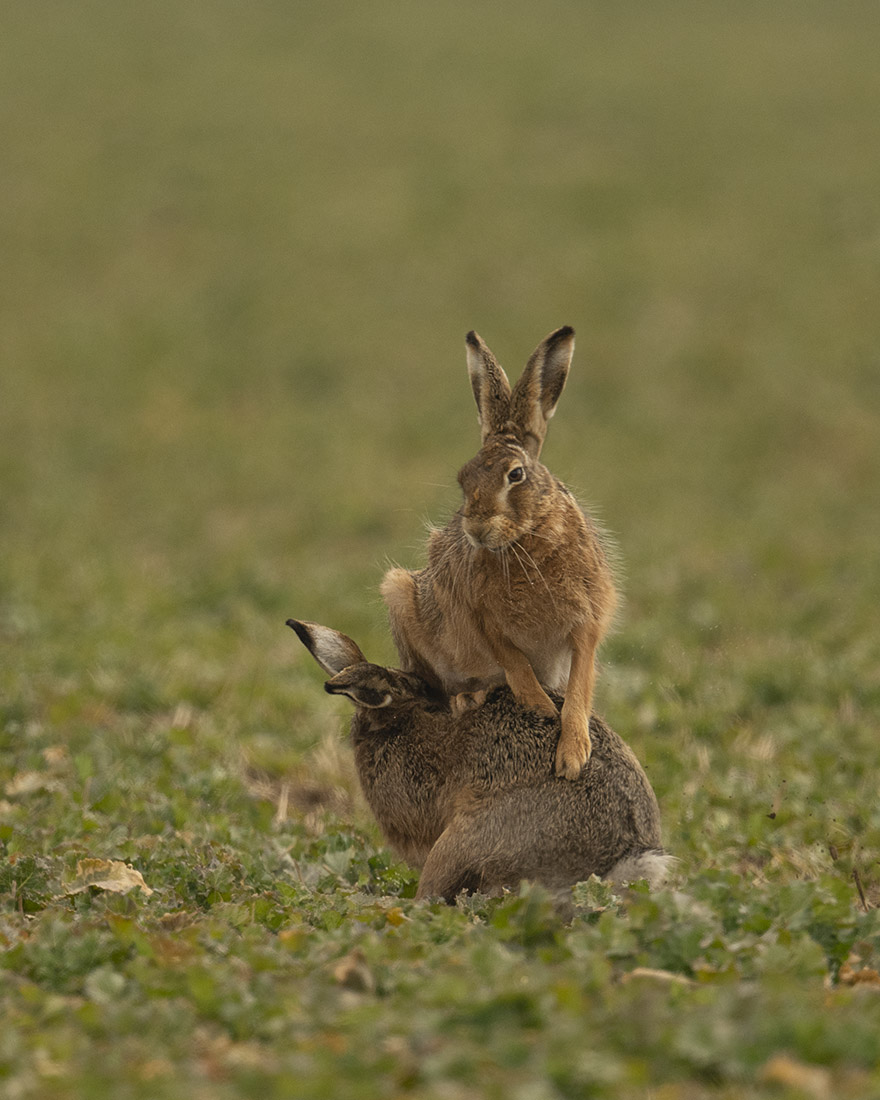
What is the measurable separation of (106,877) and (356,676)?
132cm

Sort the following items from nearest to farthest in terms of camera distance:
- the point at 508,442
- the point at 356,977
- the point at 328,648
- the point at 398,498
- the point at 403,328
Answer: the point at 356,977, the point at 508,442, the point at 328,648, the point at 398,498, the point at 403,328

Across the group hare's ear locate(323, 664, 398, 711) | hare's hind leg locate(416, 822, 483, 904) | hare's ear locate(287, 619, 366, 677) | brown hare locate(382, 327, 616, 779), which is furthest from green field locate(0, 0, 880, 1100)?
brown hare locate(382, 327, 616, 779)

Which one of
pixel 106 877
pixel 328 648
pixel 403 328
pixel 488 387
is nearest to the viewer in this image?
pixel 106 877

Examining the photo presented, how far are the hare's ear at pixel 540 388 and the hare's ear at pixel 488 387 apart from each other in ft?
0.15

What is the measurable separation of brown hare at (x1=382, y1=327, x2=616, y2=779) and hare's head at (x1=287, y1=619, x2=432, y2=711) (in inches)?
10.3

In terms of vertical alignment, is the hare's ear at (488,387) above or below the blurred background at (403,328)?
below

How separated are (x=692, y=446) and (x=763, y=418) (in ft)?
4.78

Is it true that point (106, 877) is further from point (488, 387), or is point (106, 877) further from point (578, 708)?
point (488, 387)

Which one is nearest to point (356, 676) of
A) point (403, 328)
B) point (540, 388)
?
point (540, 388)

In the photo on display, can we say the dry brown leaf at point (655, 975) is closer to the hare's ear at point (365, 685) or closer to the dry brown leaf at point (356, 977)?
the dry brown leaf at point (356, 977)

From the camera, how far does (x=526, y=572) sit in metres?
5.46

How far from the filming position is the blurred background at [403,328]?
10.8m

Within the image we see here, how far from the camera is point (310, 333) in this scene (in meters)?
22.7

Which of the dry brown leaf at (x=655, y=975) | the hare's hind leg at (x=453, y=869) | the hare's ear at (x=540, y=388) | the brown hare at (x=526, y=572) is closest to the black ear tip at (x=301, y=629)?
A: the brown hare at (x=526, y=572)
